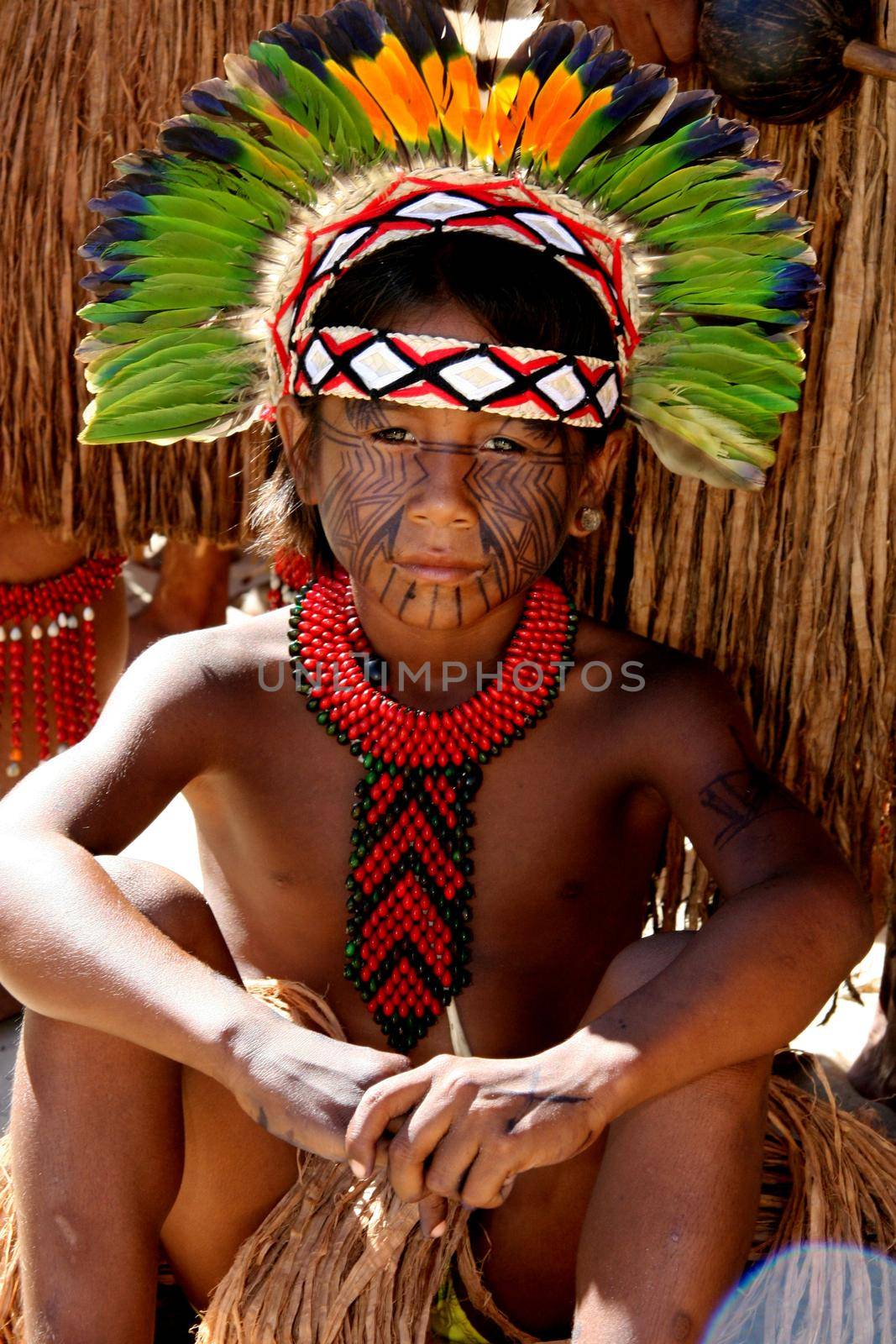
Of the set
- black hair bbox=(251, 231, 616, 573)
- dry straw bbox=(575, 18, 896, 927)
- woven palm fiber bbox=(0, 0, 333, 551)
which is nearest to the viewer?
black hair bbox=(251, 231, 616, 573)

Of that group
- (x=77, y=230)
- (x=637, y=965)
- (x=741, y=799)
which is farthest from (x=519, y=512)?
(x=77, y=230)

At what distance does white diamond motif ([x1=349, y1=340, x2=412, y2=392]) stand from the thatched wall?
70 cm

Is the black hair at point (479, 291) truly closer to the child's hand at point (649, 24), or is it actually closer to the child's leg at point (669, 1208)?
the child's hand at point (649, 24)

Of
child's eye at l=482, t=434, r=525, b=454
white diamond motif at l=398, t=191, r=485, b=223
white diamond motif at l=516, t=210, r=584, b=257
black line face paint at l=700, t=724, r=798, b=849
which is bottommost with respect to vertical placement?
black line face paint at l=700, t=724, r=798, b=849

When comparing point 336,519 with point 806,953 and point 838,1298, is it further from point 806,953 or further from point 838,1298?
point 838,1298

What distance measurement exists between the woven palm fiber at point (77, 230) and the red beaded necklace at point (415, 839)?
0.77 m

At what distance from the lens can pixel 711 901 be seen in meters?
2.62

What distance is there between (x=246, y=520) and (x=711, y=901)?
107cm

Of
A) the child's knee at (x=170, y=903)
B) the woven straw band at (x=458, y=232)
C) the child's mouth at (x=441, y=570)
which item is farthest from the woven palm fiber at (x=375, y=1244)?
the woven straw band at (x=458, y=232)

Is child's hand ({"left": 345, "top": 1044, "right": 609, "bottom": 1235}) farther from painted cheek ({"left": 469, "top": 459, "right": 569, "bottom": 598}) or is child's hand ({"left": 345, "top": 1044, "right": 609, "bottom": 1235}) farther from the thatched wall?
the thatched wall

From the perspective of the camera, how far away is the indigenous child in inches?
69.2

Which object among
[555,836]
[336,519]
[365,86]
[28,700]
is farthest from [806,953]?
[28,700]

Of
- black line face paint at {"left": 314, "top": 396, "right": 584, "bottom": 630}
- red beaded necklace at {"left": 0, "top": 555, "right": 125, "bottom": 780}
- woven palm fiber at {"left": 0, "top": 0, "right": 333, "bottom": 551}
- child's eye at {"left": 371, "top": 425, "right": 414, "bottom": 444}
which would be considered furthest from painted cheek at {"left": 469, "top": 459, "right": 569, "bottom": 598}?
red beaded necklace at {"left": 0, "top": 555, "right": 125, "bottom": 780}

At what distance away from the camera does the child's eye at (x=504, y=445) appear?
2.05 meters
